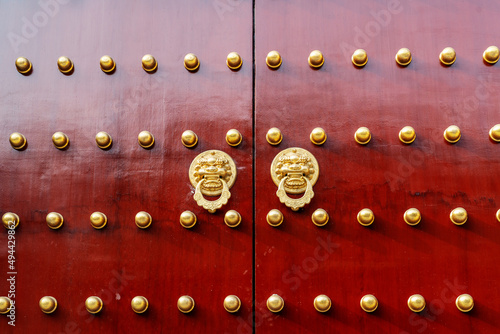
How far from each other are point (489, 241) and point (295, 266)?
49 cm

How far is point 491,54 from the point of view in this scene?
1.08 metres

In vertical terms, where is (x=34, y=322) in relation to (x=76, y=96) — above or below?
below

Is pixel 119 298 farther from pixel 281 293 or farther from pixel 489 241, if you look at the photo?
pixel 489 241

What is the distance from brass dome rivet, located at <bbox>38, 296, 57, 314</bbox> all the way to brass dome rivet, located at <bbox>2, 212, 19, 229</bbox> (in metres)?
0.22

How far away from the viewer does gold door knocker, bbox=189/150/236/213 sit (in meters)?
1.05

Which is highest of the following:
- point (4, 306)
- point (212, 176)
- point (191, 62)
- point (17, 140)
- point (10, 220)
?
point (191, 62)

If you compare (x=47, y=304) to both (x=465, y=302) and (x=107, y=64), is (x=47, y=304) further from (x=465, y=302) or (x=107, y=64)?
(x=465, y=302)

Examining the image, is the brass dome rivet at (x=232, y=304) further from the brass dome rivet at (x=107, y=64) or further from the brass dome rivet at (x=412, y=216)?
the brass dome rivet at (x=107, y=64)

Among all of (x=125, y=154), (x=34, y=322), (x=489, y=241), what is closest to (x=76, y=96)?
(x=125, y=154)

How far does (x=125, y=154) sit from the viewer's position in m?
1.12

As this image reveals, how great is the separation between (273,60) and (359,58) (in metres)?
0.24

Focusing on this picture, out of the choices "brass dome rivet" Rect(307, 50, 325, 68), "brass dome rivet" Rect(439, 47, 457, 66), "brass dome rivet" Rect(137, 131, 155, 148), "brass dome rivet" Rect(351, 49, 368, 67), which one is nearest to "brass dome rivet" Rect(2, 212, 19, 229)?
"brass dome rivet" Rect(137, 131, 155, 148)

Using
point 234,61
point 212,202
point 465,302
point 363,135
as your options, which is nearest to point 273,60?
point 234,61

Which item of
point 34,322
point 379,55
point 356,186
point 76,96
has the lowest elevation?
point 34,322
